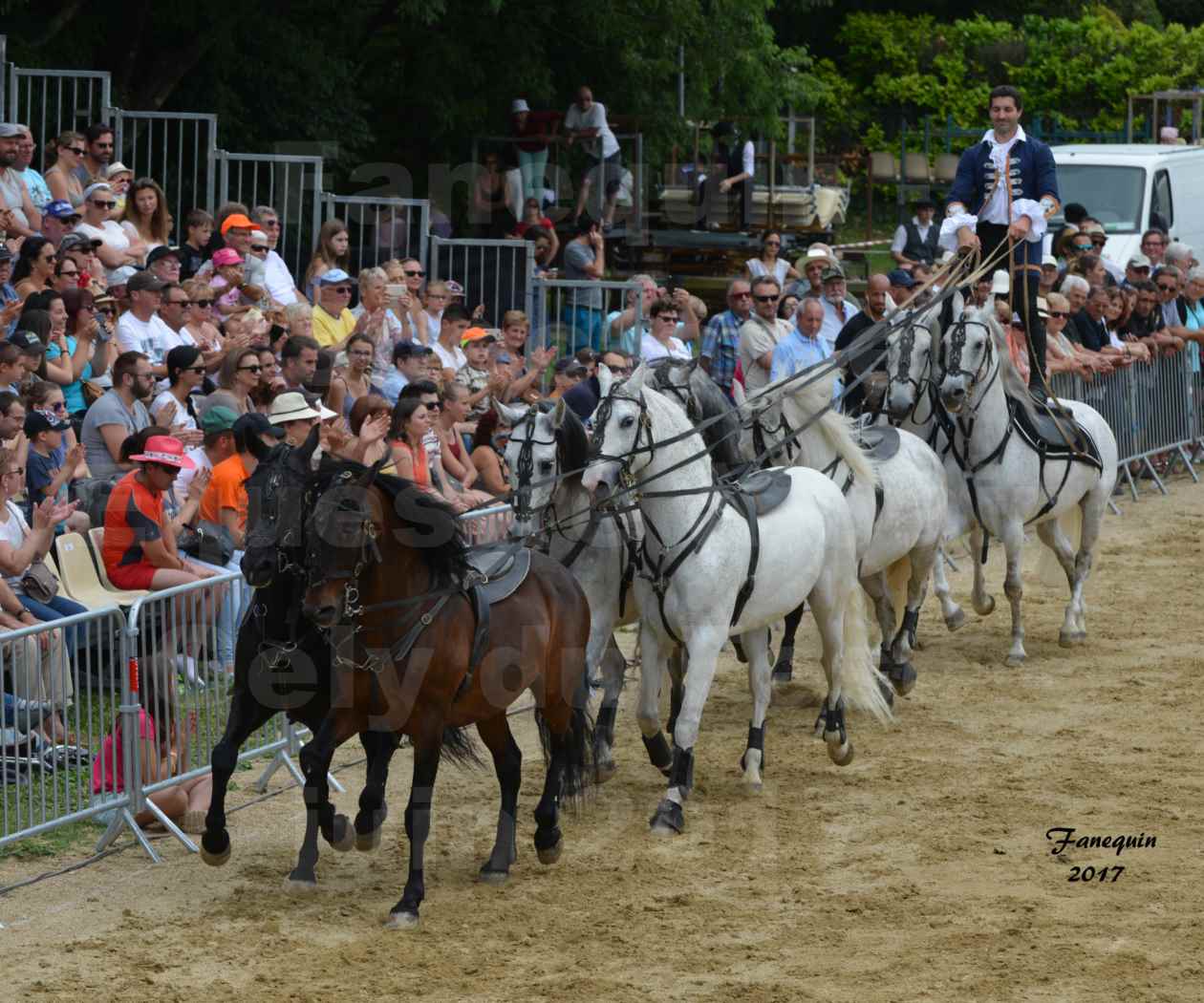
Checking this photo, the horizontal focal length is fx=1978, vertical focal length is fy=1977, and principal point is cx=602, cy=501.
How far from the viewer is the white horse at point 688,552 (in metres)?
9.18

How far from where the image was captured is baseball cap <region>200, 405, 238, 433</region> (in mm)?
11086

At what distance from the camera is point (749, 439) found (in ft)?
37.6

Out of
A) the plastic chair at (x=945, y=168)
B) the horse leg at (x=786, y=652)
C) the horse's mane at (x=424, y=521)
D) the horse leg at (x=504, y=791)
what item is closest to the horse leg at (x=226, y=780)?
the horse's mane at (x=424, y=521)

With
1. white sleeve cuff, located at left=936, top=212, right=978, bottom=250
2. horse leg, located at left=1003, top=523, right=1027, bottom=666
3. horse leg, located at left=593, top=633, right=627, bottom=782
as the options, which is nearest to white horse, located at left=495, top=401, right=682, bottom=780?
horse leg, located at left=593, top=633, right=627, bottom=782

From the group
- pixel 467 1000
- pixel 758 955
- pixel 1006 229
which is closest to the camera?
pixel 467 1000

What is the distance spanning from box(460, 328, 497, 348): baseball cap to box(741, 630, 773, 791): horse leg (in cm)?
427

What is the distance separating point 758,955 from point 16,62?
12.5 metres

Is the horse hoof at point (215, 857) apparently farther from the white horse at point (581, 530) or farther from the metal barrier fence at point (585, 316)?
the metal barrier fence at point (585, 316)

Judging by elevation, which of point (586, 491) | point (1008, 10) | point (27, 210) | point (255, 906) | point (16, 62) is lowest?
point (255, 906)

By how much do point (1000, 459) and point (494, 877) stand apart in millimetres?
5756

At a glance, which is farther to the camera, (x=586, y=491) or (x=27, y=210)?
(x=27, y=210)

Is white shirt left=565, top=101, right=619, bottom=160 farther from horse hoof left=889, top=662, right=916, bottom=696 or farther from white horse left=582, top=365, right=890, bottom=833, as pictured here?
white horse left=582, top=365, right=890, bottom=833

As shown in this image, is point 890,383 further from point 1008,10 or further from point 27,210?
point 1008,10

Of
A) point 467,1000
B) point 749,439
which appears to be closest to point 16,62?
point 749,439
